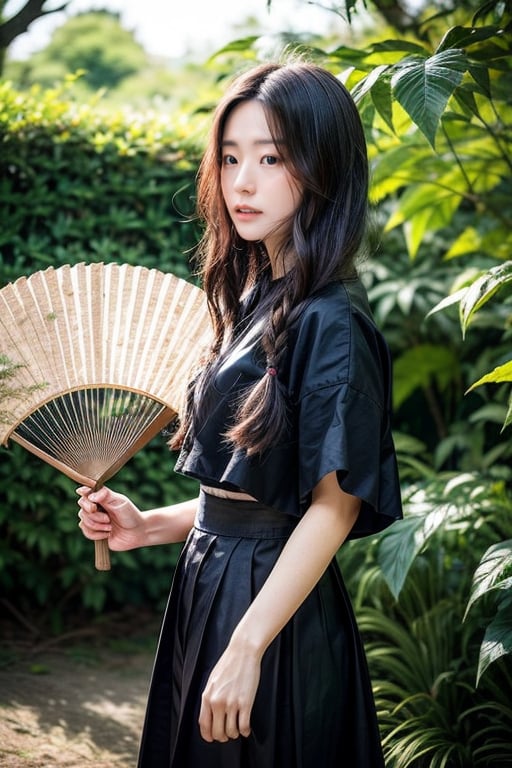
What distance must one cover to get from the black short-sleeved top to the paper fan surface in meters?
0.26

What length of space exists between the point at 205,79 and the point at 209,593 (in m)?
8.66

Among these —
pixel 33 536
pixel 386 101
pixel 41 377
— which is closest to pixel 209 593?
pixel 41 377

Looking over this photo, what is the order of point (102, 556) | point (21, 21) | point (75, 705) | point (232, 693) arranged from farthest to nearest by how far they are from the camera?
point (75, 705) < point (21, 21) < point (102, 556) < point (232, 693)

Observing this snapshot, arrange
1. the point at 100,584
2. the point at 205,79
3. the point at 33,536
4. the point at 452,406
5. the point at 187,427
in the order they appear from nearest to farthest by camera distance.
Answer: the point at 187,427 → the point at 33,536 → the point at 100,584 → the point at 452,406 → the point at 205,79

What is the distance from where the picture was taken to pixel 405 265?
4645mm

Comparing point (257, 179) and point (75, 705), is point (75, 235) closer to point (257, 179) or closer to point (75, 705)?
point (75, 705)

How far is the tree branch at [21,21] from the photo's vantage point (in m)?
2.72

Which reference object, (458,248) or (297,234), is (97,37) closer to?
(458,248)

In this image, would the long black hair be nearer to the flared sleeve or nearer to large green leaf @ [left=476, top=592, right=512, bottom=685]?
the flared sleeve

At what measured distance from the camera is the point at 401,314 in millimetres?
4676

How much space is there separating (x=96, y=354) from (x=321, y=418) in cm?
62

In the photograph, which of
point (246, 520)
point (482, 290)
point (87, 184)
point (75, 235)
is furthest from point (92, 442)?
point (87, 184)

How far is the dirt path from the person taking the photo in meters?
2.77

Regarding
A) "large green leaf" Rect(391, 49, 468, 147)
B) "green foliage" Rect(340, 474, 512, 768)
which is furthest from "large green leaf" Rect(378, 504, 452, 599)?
"large green leaf" Rect(391, 49, 468, 147)
